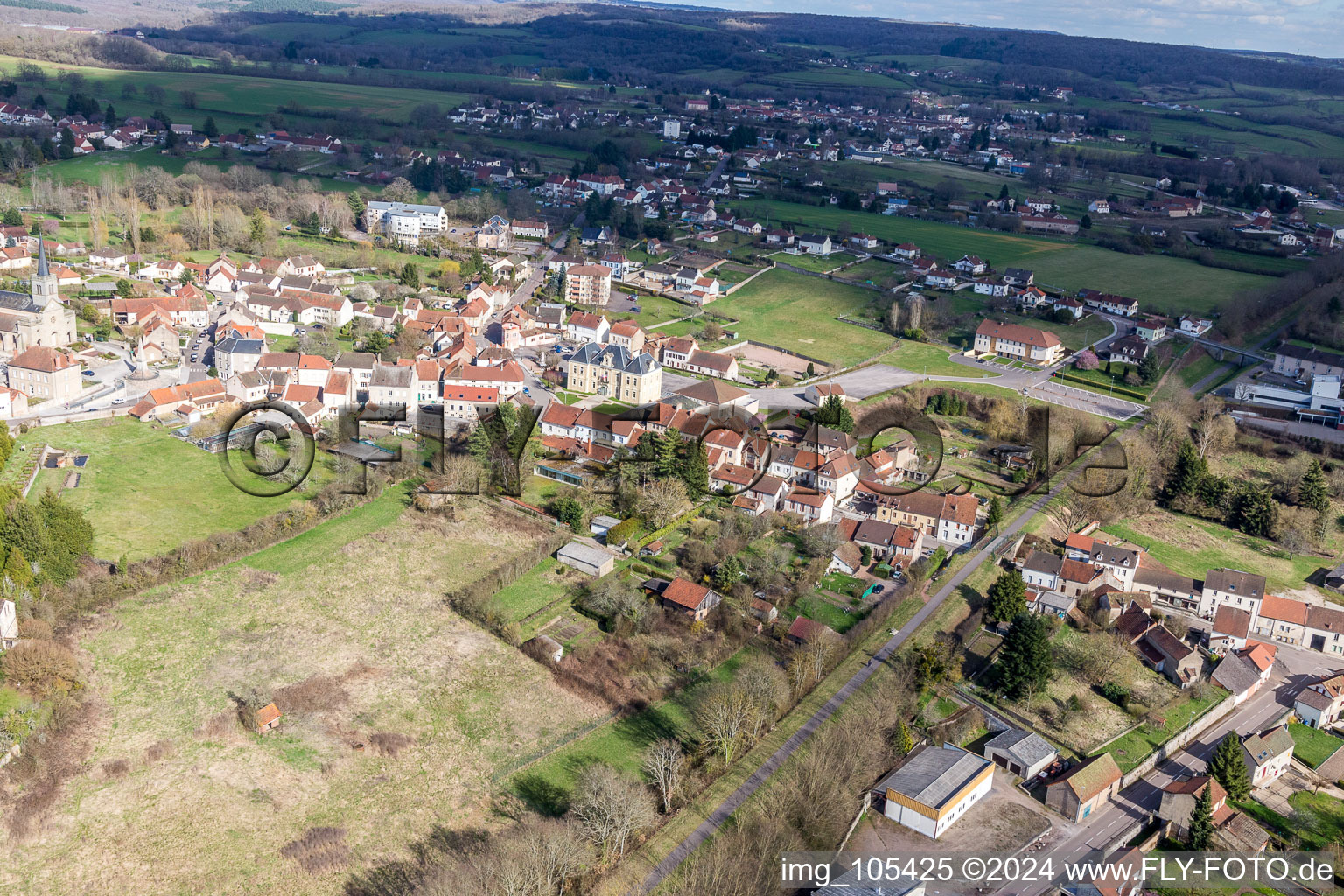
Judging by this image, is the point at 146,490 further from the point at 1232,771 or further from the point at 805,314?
the point at 805,314

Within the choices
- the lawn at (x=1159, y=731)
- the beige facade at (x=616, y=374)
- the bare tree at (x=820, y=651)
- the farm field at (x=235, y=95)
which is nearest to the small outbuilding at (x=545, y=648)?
the bare tree at (x=820, y=651)

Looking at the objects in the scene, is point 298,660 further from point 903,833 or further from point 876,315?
point 876,315

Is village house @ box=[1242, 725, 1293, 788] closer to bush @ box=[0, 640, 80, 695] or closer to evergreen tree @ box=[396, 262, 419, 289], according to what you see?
bush @ box=[0, 640, 80, 695]

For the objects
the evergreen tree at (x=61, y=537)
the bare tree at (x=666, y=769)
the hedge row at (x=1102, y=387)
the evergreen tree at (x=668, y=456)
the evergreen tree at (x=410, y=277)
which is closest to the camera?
the bare tree at (x=666, y=769)

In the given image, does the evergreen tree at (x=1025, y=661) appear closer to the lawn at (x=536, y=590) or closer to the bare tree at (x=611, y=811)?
the bare tree at (x=611, y=811)

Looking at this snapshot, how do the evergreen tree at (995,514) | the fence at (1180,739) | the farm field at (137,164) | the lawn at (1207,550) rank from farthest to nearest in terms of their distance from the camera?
the farm field at (137,164) < the evergreen tree at (995,514) < the lawn at (1207,550) < the fence at (1180,739)

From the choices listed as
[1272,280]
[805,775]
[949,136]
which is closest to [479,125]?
[949,136]

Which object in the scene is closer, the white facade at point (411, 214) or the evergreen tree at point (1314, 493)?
the evergreen tree at point (1314, 493)
